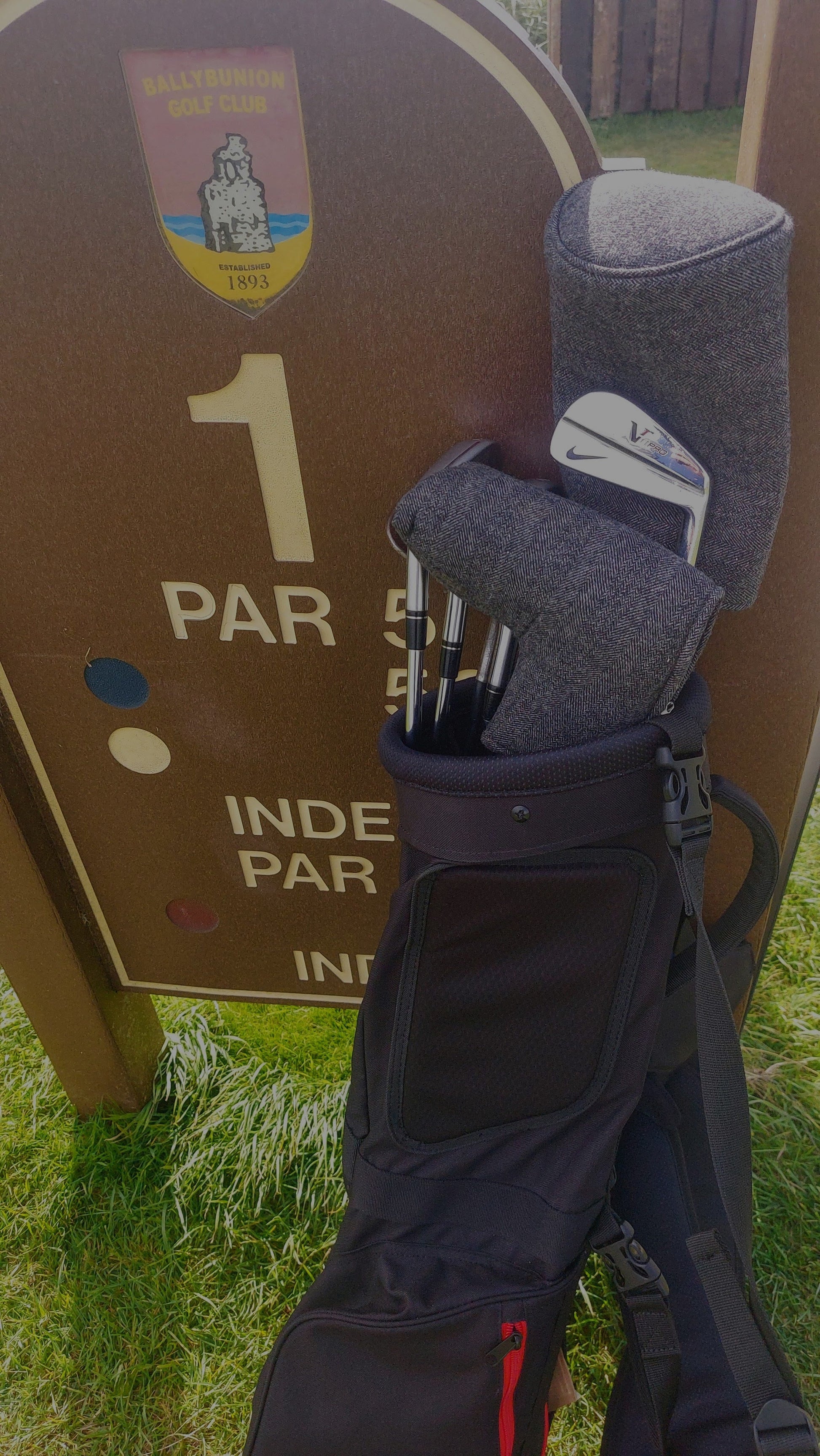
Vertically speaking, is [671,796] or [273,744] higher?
[671,796]

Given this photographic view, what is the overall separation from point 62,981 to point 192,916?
0.63ft

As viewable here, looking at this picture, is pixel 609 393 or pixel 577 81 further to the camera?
pixel 577 81

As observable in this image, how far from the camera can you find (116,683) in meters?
1.12

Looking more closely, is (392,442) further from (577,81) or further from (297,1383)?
(577,81)

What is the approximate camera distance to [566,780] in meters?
0.74

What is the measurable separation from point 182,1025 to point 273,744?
70 cm

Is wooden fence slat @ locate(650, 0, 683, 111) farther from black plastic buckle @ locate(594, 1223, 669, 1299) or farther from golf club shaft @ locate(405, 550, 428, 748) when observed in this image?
black plastic buckle @ locate(594, 1223, 669, 1299)

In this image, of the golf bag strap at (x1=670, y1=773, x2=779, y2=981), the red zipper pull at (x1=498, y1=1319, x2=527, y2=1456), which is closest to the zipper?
the red zipper pull at (x1=498, y1=1319, x2=527, y2=1456)

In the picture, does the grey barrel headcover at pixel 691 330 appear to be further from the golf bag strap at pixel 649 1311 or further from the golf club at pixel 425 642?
the golf bag strap at pixel 649 1311

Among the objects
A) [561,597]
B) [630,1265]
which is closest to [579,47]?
[561,597]

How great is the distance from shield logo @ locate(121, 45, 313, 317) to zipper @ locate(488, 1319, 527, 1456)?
93 cm

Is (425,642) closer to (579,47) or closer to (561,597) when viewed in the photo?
(561,597)

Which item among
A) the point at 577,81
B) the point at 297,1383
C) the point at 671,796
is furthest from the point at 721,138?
the point at 297,1383

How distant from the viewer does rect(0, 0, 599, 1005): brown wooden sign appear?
0.76 m
